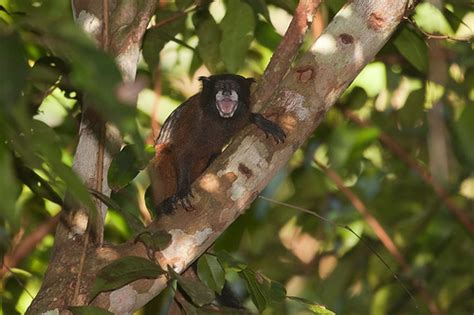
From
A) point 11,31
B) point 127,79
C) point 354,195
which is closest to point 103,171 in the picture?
point 127,79

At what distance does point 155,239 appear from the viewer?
2.86m

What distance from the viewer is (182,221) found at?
2.99 meters

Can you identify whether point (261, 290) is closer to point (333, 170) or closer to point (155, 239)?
point (155, 239)

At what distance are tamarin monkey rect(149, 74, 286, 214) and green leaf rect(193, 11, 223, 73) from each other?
0.30m

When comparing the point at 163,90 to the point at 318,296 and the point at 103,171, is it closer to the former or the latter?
the point at 318,296

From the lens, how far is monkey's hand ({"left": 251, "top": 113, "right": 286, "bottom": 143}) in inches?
118

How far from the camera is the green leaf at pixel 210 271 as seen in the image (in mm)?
3336

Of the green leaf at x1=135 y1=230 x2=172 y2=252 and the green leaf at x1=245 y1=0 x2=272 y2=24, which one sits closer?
the green leaf at x1=135 y1=230 x2=172 y2=252

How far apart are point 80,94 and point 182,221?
82 cm

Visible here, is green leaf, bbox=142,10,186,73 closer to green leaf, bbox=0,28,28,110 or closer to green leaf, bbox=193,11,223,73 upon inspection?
green leaf, bbox=193,11,223,73

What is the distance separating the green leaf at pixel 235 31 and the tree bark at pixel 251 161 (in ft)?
2.63

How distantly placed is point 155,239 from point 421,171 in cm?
260

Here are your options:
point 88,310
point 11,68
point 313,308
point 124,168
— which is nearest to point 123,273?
point 88,310

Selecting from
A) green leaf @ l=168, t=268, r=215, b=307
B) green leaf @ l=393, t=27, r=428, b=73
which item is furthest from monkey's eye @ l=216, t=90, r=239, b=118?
green leaf @ l=168, t=268, r=215, b=307
